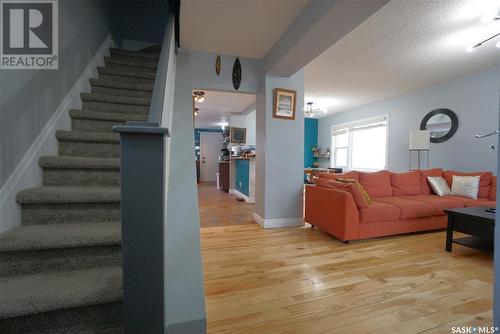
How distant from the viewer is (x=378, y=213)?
271 centimetres

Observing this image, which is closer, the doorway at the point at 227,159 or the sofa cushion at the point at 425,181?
the sofa cushion at the point at 425,181

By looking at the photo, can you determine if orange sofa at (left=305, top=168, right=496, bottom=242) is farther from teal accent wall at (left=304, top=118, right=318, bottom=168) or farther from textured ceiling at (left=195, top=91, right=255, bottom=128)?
teal accent wall at (left=304, top=118, right=318, bottom=168)

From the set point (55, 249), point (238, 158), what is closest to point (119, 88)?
point (55, 249)

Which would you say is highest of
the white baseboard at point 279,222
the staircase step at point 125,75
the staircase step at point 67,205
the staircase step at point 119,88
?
the staircase step at point 125,75

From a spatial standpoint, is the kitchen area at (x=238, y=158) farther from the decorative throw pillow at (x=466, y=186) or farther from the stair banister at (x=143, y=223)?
the stair banister at (x=143, y=223)

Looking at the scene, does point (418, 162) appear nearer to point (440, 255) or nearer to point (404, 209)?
point (404, 209)

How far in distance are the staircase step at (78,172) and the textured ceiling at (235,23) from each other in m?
1.68

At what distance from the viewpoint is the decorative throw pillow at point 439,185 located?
11.7 feet

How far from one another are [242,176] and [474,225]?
4.12 metres

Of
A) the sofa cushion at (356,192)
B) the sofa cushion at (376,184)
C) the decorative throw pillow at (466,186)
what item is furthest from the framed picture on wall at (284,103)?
the decorative throw pillow at (466,186)

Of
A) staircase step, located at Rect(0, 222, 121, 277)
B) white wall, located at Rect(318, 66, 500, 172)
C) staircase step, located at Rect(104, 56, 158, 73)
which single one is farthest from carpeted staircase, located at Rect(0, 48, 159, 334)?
white wall, located at Rect(318, 66, 500, 172)

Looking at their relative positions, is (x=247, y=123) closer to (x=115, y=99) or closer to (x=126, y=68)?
(x=126, y=68)

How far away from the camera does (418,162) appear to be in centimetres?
468

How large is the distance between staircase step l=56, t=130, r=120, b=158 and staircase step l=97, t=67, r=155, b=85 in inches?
47.2
